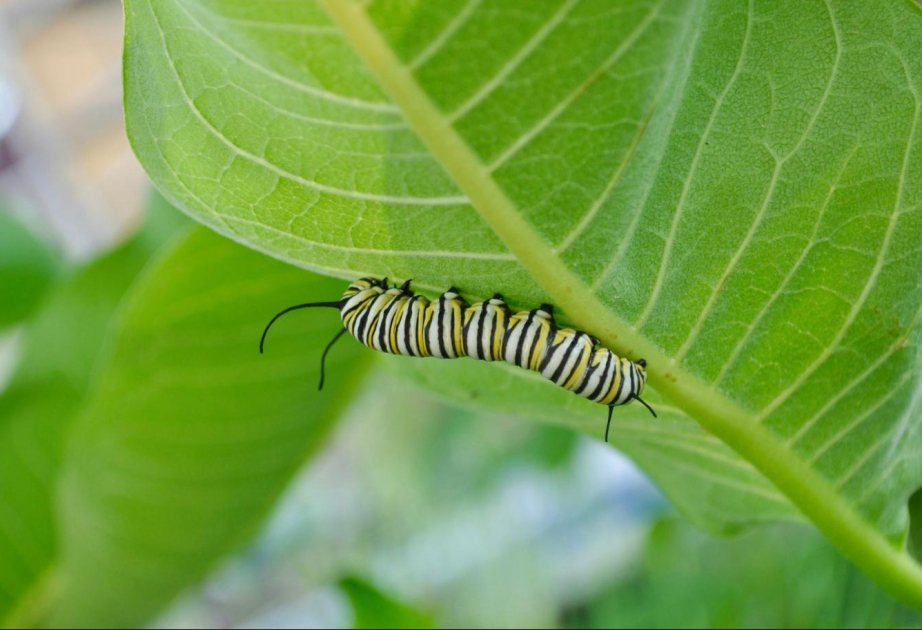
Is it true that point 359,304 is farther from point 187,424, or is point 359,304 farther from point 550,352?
point 187,424

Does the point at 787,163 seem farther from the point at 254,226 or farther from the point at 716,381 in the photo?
the point at 254,226

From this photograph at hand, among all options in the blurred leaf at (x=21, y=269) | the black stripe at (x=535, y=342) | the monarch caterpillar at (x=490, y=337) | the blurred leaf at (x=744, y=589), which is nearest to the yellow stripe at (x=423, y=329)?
the monarch caterpillar at (x=490, y=337)

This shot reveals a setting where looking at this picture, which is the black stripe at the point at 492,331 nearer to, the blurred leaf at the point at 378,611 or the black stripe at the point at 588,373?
the black stripe at the point at 588,373

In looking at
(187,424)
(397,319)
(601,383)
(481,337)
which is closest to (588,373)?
(601,383)

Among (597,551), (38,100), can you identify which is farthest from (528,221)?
(38,100)

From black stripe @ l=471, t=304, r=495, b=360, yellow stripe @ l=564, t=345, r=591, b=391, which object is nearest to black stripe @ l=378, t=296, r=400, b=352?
black stripe @ l=471, t=304, r=495, b=360

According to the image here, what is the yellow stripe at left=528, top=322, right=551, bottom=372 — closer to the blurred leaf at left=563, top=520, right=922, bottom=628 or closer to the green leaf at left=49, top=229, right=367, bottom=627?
the green leaf at left=49, top=229, right=367, bottom=627
